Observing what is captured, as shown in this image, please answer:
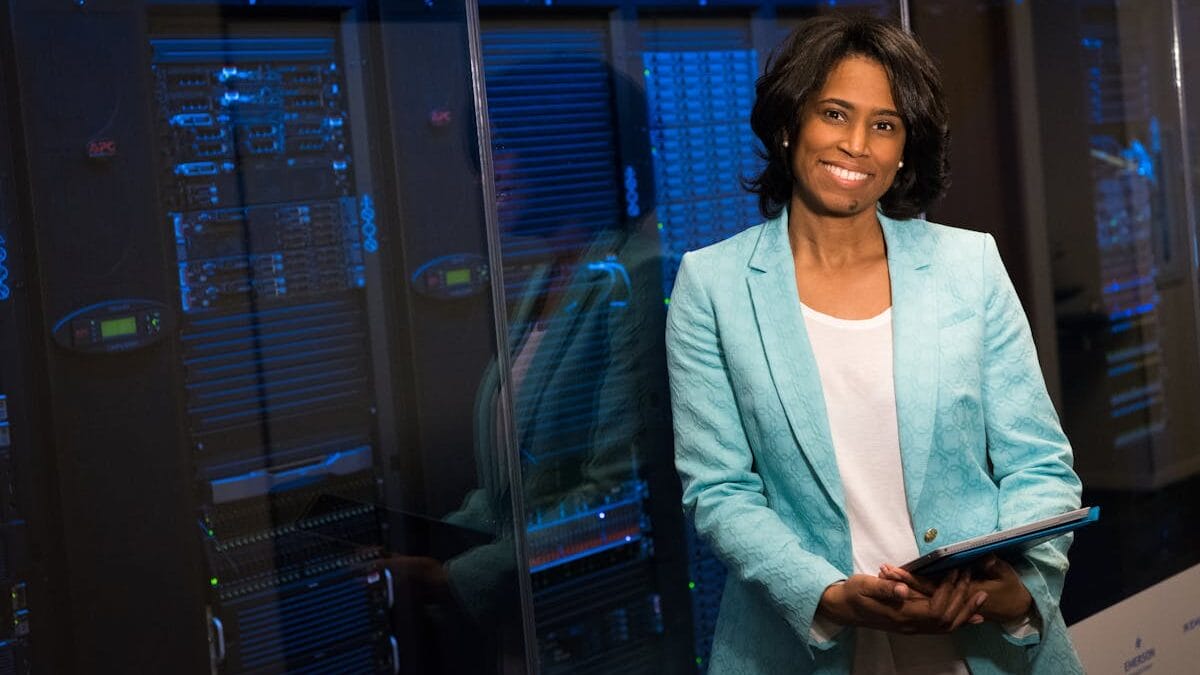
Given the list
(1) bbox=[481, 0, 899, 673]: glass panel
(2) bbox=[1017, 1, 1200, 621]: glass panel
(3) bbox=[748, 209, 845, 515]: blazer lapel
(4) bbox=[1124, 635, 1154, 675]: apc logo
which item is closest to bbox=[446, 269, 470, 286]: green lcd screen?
(1) bbox=[481, 0, 899, 673]: glass panel

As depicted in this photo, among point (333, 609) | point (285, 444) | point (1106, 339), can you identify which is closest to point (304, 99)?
point (285, 444)

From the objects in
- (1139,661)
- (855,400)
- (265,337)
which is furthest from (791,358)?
(1139,661)

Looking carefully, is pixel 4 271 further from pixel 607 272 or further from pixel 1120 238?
pixel 1120 238

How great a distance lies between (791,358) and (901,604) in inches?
15.1

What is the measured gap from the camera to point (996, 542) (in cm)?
155

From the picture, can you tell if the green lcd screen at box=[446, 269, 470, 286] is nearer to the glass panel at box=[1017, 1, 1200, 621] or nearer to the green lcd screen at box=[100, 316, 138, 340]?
the green lcd screen at box=[100, 316, 138, 340]

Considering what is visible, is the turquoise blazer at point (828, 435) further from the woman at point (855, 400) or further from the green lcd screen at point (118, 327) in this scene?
the green lcd screen at point (118, 327)

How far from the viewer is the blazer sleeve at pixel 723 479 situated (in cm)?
172

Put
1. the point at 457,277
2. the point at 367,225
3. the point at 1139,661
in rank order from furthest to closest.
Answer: the point at 1139,661 < the point at 457,277 < the point at 367,225

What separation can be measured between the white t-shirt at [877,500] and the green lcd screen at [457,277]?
79 cm

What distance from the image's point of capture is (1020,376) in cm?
187

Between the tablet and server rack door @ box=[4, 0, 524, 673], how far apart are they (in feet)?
3.26

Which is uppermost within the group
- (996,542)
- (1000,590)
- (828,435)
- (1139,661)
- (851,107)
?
(851,107)

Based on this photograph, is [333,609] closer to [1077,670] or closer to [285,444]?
[285,444]
